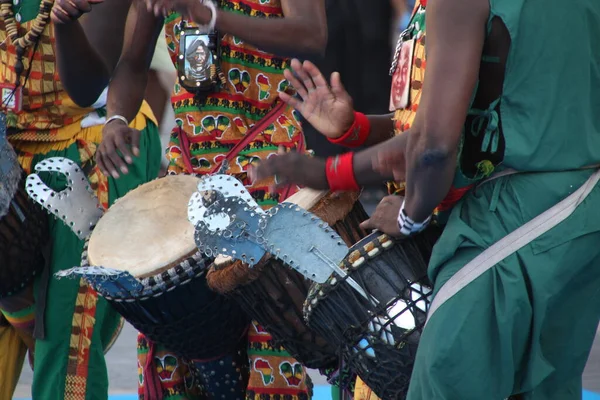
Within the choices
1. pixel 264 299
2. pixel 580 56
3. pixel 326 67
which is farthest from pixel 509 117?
pixel 326 67

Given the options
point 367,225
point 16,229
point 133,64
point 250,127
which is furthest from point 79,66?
point 367,225

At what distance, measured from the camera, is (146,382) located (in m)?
4.05

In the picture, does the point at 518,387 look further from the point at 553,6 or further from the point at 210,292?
the point at 210,292

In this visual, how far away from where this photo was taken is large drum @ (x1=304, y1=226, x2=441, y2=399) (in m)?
2.88

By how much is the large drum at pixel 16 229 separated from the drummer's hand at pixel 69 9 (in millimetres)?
444

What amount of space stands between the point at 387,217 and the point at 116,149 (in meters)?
1.34

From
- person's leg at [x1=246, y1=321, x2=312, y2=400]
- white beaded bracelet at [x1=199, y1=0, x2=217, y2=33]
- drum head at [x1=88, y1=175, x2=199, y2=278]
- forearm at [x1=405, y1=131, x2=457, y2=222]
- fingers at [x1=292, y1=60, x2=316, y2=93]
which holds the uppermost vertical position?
white beaded bracelet at [x1=199, y1=0, x2=217, y2=33]

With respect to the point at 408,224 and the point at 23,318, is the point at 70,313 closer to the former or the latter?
the point at 23,318

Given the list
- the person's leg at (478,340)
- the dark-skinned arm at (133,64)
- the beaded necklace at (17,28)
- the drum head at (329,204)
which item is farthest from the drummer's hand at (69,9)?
the person's leg at (478,340)

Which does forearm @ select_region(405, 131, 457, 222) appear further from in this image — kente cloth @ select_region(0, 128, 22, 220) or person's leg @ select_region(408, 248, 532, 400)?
kente cloth @ select_region(0, 128, 22, 220)

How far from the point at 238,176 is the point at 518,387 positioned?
56.2 inches

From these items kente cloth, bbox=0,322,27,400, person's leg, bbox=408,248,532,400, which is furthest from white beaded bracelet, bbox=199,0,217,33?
kente cloth, bbox=0,322,27,400

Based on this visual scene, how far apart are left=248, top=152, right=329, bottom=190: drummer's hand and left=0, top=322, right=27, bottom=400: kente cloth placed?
2075 mm

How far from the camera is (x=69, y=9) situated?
3.92 meters
